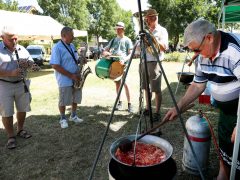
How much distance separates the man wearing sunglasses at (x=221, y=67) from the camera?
2.25m

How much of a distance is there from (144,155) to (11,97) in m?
2.99

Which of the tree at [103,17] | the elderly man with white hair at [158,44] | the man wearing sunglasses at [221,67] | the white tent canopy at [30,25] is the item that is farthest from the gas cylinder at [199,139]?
the tree at [103,17]

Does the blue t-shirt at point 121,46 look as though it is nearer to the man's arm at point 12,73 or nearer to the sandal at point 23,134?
the man's arm at point 12,73

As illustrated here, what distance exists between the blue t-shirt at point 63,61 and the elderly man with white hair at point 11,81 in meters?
0.52

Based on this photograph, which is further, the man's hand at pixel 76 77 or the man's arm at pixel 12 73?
the man's hand at pixel 76 77

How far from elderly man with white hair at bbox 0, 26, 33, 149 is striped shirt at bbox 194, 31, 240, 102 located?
10.3 ft

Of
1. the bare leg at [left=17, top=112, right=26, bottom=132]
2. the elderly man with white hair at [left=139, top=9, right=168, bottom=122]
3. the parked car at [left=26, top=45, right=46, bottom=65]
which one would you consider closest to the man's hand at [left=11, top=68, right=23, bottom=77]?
the bare leg at [left=17, top=112, right=26, bottom=132]

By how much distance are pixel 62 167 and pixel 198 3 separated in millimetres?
43074

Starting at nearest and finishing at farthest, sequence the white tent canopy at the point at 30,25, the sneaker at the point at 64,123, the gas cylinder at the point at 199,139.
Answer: the gas cylinder at the point at 199,139, the sneaker at the point at 64,123, the white tent canopy at the point at 30,25

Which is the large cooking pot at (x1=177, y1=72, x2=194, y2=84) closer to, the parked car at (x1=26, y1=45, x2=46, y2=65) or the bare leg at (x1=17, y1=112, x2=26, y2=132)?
the bare leg at (x1=17, y1=112, x2=26, y2=132)

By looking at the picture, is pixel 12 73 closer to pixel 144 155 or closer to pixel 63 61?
pixel 63 61

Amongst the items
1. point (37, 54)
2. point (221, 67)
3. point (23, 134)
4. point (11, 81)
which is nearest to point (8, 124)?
point (23, 134)

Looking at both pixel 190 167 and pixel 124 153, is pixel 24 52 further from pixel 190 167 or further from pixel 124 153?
pixel 190 167

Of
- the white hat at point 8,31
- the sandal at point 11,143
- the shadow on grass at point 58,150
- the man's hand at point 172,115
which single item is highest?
the white hat at point 8,31
